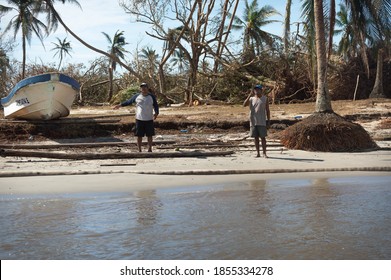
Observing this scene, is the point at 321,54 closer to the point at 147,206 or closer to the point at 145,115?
the point at 145,115

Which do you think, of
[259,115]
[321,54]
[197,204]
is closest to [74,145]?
[259,115]

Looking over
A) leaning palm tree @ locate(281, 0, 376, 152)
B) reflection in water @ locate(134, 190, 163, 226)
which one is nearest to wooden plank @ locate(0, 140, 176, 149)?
leaning palm tree @ locate(281, 0, 376, 152)

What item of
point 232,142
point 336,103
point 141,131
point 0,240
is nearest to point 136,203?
point 0,240

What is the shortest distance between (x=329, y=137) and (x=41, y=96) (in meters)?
7.86

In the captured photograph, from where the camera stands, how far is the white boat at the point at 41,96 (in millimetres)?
15281

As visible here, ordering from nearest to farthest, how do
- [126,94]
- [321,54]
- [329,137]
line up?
1. [329,137]
2. [321,54]
3. [126,94]

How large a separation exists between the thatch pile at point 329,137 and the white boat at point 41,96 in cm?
675

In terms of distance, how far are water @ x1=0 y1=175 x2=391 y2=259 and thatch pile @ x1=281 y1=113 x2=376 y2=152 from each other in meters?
4.11

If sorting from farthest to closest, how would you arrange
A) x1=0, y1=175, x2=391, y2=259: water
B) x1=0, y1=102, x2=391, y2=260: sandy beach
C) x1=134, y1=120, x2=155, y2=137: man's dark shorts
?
x1=134, y1=120, x2=155, y2=137: man's dark shorts, x1=0, y1=102, x2=391, y2=260: sandy beach, x1=0, y1=175, x2=391, y2=259: water

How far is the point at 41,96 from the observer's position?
1527 cm

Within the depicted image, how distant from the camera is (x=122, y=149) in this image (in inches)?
490

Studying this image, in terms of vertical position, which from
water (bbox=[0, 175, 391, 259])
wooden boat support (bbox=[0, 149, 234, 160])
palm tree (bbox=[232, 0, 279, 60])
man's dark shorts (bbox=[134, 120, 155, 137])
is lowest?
water (bbox=[0, 175, 391, 259])

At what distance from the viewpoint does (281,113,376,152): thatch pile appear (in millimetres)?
12289

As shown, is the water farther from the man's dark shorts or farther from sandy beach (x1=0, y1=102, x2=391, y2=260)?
the man's dark shorts
